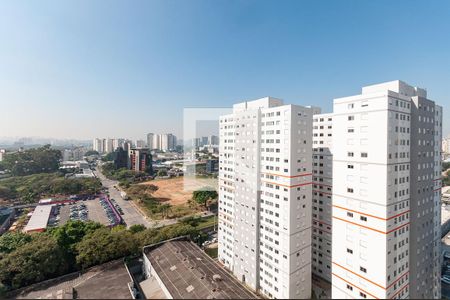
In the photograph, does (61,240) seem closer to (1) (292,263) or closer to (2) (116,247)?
(2) (116,247)

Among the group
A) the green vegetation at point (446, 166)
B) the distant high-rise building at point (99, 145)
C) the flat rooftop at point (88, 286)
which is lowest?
the flat rooftop at point (88, 286)

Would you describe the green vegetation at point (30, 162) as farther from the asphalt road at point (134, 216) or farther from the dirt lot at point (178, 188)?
the dirt lot at point (178, 188)

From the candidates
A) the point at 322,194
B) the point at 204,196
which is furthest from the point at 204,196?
the point at 322,194

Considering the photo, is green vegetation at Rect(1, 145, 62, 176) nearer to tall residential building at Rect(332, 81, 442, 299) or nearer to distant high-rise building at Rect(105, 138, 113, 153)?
distant high-rise building at Rect(105, 138, 113, 153)

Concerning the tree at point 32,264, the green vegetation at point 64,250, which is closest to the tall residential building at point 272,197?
the green vegetation at point 64,250

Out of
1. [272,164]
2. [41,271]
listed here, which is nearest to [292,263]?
[272,164]

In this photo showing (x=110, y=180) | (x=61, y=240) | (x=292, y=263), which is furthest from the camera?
(x=110, y=180)

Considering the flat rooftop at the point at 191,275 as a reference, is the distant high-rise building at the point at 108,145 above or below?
above
